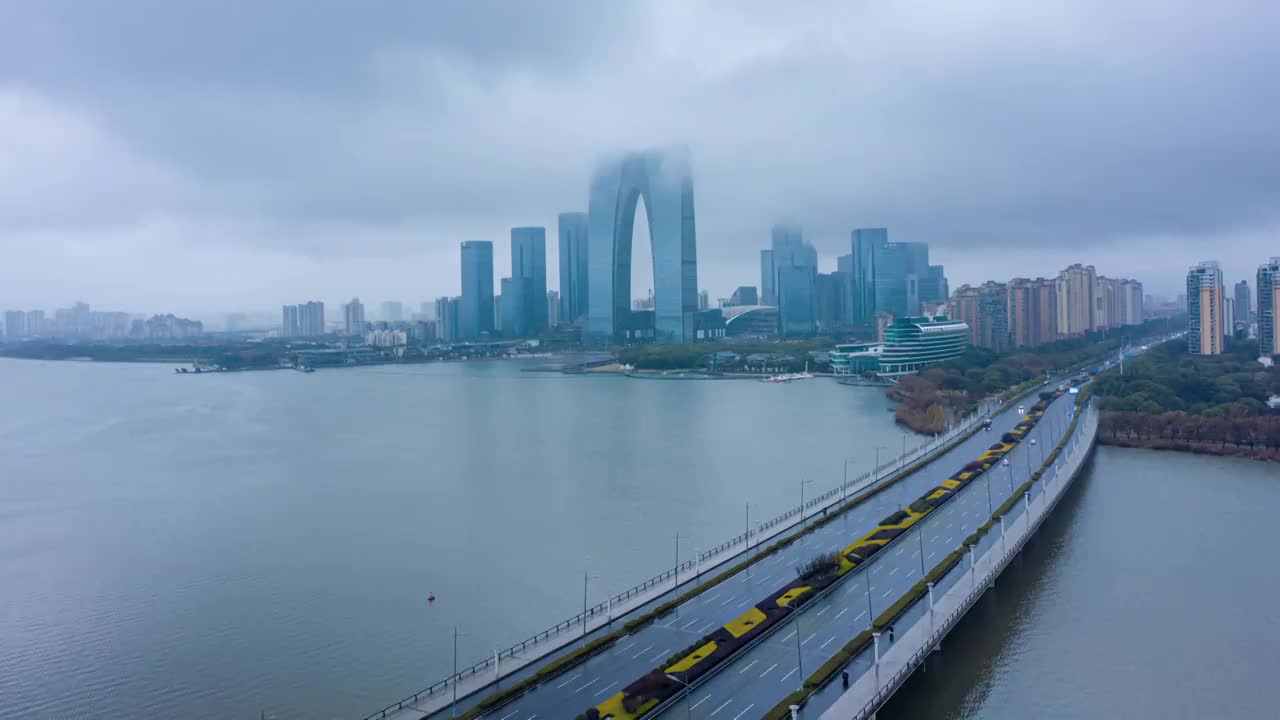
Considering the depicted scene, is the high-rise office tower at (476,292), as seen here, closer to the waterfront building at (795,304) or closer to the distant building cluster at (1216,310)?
the waterfront building at (795,304)

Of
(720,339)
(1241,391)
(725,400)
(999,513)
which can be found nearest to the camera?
(999,513)

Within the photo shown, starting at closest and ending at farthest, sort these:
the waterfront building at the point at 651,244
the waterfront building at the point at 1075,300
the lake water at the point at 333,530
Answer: the lake water at the point at 333,530
the waterfront building at the point at 1075,300
the waterfront building at the point at 651,244

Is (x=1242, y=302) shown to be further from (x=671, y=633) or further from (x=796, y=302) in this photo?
(x=671, y=633)

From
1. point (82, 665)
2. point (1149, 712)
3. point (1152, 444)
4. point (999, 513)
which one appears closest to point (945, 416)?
point (1152, 444)

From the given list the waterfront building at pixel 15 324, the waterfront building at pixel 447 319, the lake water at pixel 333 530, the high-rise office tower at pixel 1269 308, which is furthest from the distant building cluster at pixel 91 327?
the high-rise office tower at pixel 1269 308

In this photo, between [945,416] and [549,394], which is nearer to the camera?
[945,416]

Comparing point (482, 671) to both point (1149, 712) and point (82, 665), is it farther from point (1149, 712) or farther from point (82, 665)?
point (1149, 712)
